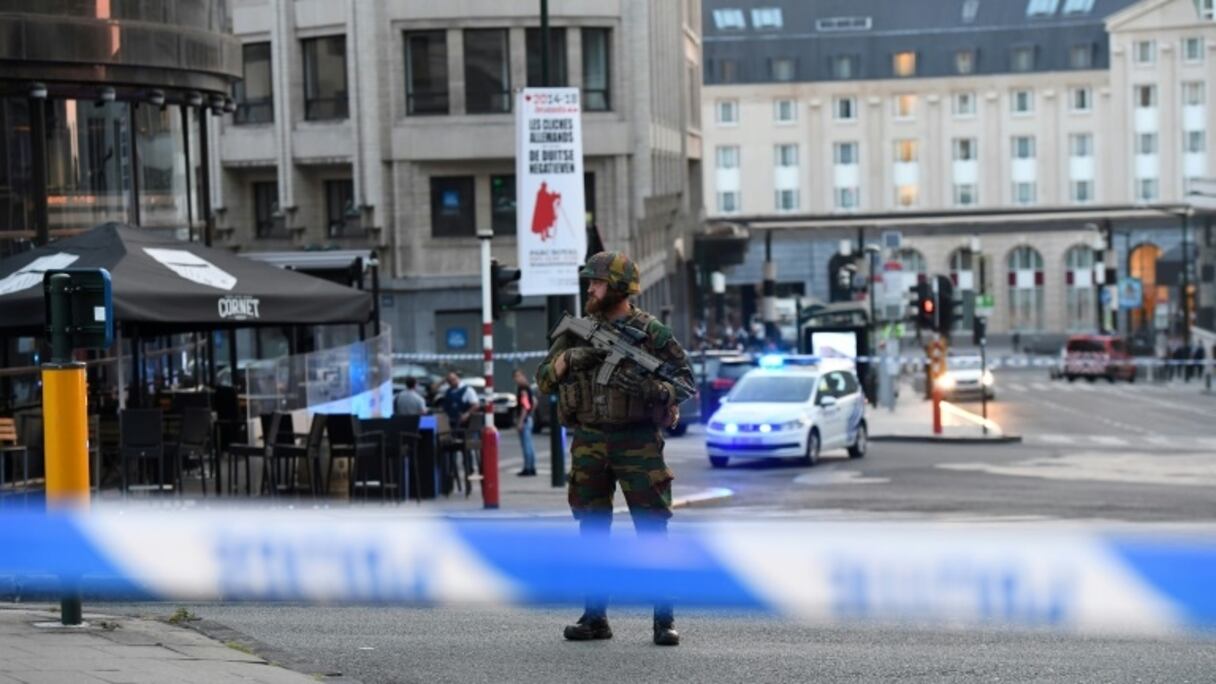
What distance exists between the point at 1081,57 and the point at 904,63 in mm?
8793

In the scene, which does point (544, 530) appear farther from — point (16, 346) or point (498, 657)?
point (16, 346)

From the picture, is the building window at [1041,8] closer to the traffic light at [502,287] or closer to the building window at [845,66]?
the building window at [845,66]

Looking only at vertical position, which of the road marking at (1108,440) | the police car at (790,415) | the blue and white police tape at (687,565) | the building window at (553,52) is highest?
the building window at (553,52)

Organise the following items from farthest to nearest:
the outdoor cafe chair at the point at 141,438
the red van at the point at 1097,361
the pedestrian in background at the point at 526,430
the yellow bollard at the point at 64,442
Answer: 1. the red van at the point at 1097,361
2. the pedestrian in background at the point at 526,430
3. the outdoor cafe chair at the point at 141,438
4. the yellow bollard at the point at 64,442

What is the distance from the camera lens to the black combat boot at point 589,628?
10.7 metres

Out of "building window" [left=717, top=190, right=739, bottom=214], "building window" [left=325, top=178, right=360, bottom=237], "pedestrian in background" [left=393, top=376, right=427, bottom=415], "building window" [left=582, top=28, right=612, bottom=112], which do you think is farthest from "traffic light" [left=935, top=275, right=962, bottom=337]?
"building window" [left=717, top=190, right=739, bottom=214]

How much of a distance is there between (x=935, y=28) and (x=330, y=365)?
88.7 meters

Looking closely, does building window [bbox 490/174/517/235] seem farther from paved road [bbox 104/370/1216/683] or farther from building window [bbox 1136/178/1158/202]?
building window [bbox 1136/178/1158/202]

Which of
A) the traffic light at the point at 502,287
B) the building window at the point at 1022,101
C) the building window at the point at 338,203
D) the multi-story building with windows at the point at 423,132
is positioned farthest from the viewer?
the building window at the point at 1022,101

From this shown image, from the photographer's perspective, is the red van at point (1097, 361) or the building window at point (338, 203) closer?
the building window at point (338, 203)

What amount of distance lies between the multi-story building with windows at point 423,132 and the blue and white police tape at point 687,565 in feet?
138

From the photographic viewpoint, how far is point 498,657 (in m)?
10.4

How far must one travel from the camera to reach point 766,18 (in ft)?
374

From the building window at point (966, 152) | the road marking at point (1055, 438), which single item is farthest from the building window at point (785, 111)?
the road marking at point (1055, 438)
